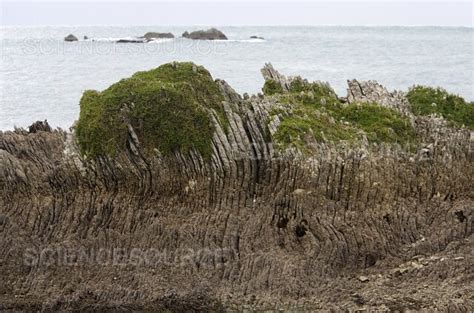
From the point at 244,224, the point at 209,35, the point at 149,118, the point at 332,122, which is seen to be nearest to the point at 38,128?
the point at 149,118

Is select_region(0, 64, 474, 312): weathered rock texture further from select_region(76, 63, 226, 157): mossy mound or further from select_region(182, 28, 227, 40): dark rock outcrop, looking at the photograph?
select_region(182, 28, 227, 40): dark rock outcrop

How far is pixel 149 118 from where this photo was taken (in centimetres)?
1914

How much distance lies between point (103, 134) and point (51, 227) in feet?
9.17

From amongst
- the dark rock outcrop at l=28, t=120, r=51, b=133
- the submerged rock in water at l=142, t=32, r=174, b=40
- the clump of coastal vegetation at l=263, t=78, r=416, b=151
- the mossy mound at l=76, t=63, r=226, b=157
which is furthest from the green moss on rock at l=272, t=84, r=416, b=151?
the submerged rock in water at l=142, t=32, r=174, b=40

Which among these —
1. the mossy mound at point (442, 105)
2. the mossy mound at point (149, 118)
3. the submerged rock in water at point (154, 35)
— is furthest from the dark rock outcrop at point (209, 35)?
the mossy mound at point (149, 118)

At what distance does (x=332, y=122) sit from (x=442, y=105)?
4.16 metres

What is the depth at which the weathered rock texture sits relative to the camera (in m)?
15.5

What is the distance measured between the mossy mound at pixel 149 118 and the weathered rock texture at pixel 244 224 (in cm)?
31

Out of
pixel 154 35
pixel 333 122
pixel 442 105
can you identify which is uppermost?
pixel 442 105

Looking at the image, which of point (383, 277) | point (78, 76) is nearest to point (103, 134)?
point (383, 277)

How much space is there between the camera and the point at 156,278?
16.0 m

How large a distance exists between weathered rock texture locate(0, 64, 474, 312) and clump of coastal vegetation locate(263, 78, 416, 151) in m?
0.52

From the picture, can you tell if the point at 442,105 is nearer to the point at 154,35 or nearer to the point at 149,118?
the point at 149,118

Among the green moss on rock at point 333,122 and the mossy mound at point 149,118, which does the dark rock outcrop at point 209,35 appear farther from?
the mossy mound at point 149,118
